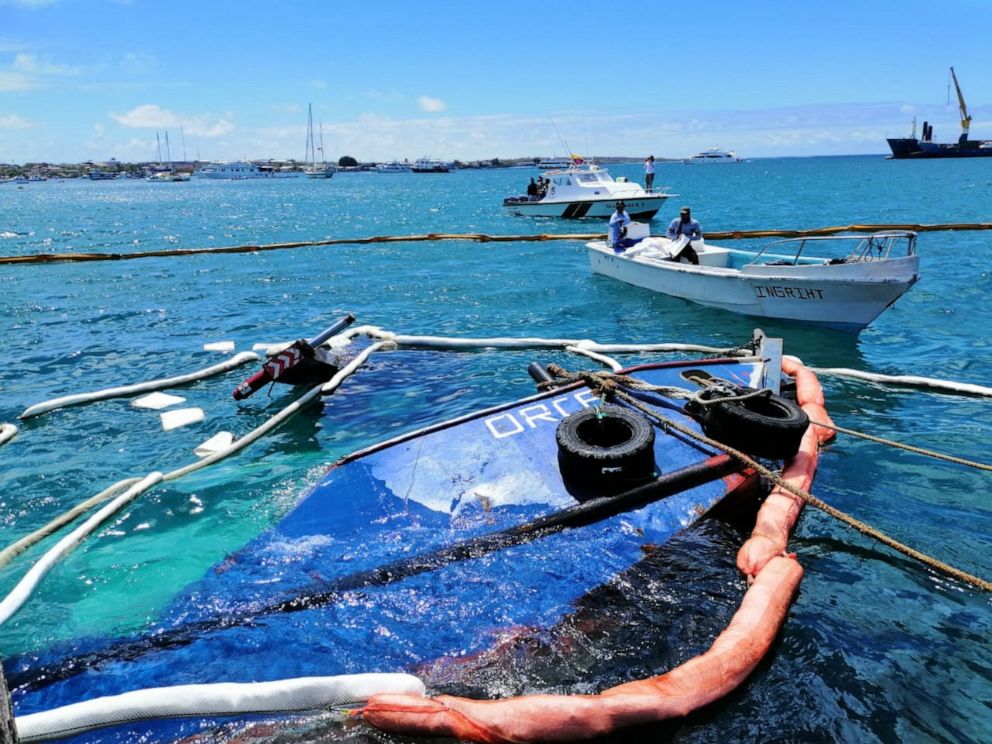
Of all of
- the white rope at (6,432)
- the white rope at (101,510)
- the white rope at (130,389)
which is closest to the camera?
the white rope at (101,510)

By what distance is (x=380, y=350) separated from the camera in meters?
13.3

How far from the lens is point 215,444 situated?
9.16 metres

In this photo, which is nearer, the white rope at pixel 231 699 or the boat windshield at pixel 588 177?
the white rope at pixel 231 699

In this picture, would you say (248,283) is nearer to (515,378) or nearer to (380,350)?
(380,350)

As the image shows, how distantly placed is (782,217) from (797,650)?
41.5m

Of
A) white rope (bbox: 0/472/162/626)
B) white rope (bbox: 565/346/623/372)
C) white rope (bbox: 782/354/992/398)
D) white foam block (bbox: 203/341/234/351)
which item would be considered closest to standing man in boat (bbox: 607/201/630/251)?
white rope (bbox: 565/346/623/372)

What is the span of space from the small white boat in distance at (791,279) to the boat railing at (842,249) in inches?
1.3

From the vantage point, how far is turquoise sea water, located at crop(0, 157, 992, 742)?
471 cm

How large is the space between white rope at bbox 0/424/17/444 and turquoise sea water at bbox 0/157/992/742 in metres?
0.15

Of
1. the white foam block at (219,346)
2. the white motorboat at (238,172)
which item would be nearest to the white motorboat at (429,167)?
the white motorboat at (238,172)

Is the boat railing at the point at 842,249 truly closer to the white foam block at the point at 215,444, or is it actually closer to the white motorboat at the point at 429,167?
the white foam block at the point at 215,444

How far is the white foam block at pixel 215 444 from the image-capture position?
9.00 metres

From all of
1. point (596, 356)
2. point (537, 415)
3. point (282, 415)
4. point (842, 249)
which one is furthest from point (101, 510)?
point (842, 249)

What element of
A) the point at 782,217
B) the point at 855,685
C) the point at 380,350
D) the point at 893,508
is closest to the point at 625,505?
the point at 855,685
